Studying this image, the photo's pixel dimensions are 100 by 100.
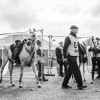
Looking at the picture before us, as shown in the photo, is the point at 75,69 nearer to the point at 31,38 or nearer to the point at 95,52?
the point at 31,38

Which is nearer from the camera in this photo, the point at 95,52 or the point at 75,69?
the point at 75,69

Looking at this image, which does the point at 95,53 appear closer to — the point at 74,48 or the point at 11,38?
the point at 74,48

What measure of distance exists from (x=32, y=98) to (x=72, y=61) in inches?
99.3

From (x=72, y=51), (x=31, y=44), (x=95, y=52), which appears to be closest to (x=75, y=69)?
(x=72, y=51)

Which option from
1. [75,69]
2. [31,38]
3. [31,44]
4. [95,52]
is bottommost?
Result: [75,69]

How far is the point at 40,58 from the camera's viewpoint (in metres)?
13.3

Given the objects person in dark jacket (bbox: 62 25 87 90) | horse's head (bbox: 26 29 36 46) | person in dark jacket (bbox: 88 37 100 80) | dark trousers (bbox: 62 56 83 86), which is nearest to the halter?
horse's head (bbox: 26 29 36 46)

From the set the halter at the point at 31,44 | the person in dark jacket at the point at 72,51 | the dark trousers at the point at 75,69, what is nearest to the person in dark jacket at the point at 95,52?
the person in dark jacket at the point at 72,51

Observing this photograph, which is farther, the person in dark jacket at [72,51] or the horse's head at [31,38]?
the horse's head at [31,38]

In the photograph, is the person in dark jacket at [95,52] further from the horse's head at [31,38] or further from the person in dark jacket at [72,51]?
the horse's head at [31,38]

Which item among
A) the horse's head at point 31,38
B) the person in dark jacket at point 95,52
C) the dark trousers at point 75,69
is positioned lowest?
the dark trousers at point 75,69

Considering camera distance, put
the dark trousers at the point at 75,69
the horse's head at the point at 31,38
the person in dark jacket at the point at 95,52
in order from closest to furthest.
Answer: the dark trousers at the point at 75,69
the horse's head at the point at 31,38
the person in dark jacket at the point at 95,52

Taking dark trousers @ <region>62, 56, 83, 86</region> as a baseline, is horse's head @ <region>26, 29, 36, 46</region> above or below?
above

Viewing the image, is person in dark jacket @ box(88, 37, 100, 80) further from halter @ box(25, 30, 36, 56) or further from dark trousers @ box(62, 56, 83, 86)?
halter @ box(25, 30, 36, 56)
